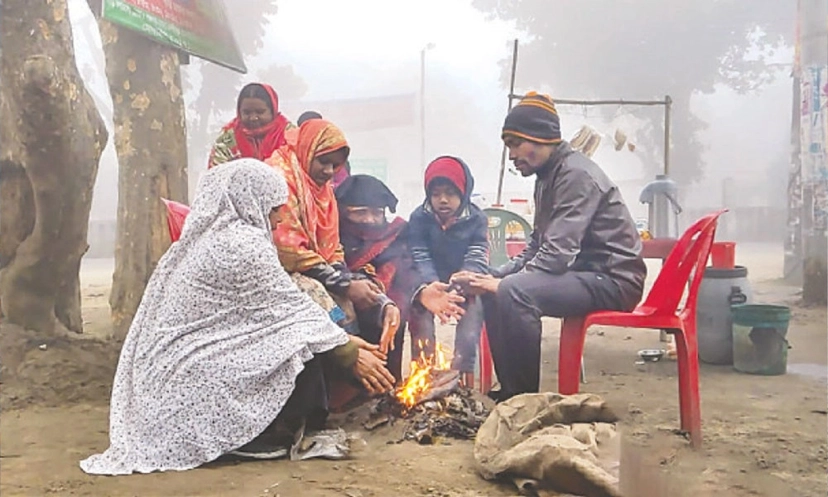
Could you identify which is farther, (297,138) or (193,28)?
(193,28)

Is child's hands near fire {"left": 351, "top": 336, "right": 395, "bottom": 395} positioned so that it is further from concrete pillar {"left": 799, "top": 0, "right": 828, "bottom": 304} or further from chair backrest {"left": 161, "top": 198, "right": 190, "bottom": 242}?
concrete pillar {"left": 799, "top": 0, "right": 828, "bottom": 304}

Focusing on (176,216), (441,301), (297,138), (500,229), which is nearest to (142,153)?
(176,216)

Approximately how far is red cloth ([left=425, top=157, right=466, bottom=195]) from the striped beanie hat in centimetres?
25

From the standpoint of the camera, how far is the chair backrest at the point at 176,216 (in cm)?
340

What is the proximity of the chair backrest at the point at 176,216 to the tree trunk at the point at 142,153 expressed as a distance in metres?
0.23

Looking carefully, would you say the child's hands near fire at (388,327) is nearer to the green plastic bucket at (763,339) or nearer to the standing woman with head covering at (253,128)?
the standing woman with head covering at (253,128)

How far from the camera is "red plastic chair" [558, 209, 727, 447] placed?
307 centimetres

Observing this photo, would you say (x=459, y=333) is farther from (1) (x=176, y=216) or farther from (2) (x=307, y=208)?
(1) (x=176, y=216)

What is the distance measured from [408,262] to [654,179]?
1.25 meters

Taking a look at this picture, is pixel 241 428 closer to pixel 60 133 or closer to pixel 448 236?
pixel 448 236

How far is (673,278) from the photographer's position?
10.4ft

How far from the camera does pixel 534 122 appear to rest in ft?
10.5

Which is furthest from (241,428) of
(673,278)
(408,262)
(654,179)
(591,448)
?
(654,179)

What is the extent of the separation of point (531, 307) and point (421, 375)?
60 cm
